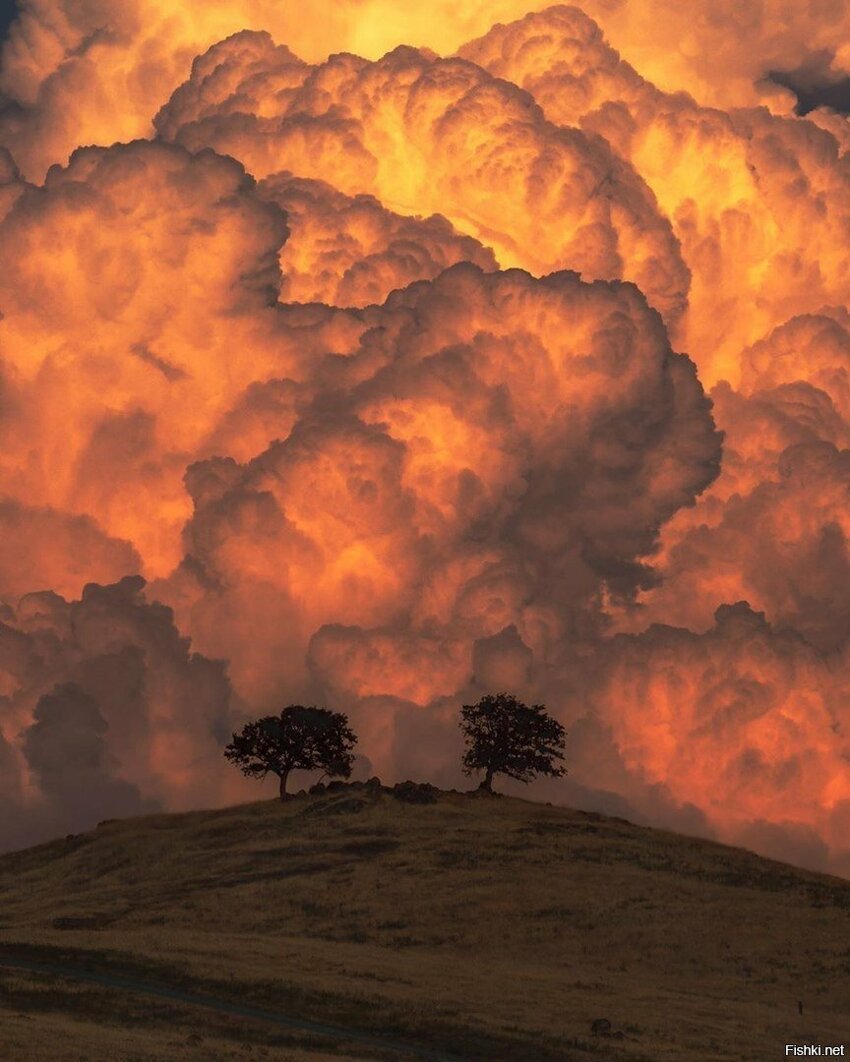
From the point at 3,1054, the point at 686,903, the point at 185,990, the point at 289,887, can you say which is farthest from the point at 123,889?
the point at 3,1054

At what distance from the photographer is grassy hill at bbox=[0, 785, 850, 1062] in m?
81.9

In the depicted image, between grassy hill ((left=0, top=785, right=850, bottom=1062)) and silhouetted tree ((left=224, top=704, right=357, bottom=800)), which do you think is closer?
grassy hill ((left=0, top=785, right=850, bottom=1062))

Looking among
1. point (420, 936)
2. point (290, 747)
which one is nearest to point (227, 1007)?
point (420, 936)

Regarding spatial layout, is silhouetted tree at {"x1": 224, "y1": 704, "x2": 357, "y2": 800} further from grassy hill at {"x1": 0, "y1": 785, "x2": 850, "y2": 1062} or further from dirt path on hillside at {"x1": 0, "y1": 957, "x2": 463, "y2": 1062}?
dirt path on hillside at {"x1": 0, "y1": 957, "x2": 463, "y2": 1062}

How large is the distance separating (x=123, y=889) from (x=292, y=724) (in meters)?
48.3

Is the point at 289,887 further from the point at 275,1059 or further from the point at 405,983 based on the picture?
the point at 275,1059

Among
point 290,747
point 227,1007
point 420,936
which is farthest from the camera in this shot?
point 290,747

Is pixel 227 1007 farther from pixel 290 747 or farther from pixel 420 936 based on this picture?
pixel 290 747

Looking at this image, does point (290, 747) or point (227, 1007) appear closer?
point (227, 1007)

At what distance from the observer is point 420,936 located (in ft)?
369

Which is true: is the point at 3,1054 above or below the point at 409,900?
below

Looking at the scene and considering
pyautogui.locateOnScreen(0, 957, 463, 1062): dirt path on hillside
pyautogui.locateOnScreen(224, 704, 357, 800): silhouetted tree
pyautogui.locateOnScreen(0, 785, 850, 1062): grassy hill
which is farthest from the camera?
pyautogui.locateOnScreen(224, 704, 357, 800): silhouetted tree

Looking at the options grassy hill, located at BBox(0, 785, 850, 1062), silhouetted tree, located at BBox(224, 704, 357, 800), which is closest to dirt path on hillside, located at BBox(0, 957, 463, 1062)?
grassy hill, located at BBox(0, 785, 850, 1062)

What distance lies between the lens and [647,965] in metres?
107
